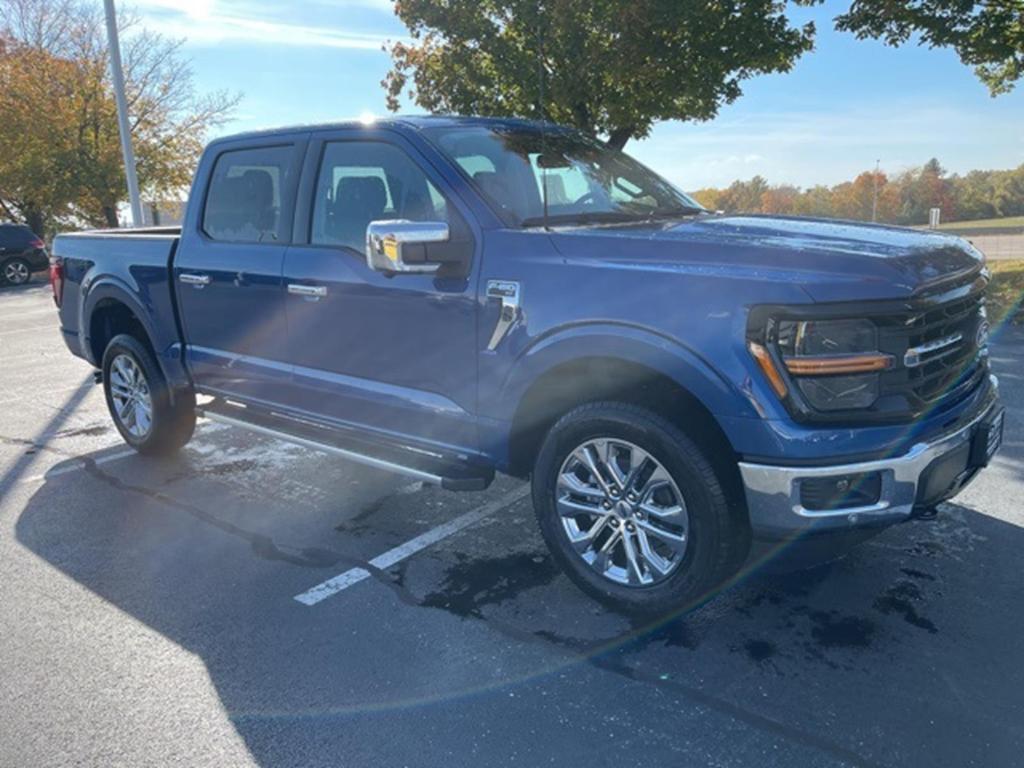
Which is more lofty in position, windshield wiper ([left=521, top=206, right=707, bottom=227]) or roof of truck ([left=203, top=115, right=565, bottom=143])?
roof of truck ([left=203, top=115, right=565, bottom=143])

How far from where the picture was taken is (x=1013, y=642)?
9.71ft

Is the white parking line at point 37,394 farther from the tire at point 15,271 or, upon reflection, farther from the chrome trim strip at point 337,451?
the tire at point 15,271

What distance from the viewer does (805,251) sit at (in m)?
2.77

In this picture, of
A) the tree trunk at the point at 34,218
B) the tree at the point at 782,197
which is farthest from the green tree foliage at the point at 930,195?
the tree trunk at the point at 34,218

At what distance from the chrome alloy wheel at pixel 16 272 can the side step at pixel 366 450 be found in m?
18.2

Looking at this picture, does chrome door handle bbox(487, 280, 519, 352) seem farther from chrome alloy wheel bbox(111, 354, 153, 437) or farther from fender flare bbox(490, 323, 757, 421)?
chrome alloy wheel bbox(111, 354, 153, 437)

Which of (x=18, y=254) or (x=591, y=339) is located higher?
(x=591, y=339)

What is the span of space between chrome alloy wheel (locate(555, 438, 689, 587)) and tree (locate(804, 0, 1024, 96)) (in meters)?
9.58

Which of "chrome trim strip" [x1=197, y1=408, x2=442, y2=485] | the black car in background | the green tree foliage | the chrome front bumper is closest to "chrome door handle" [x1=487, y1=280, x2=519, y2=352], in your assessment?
"chrome trim strip" [x1=197, y1=408, x2=442, y2=485]

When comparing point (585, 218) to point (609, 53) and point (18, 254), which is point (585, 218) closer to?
point (609, 53)

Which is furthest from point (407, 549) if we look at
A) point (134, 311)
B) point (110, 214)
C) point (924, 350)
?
point (110, 214)

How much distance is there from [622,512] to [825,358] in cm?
101

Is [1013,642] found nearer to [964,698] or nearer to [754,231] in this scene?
[964,698]

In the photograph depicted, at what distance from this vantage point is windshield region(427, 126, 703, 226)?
3.64 m
